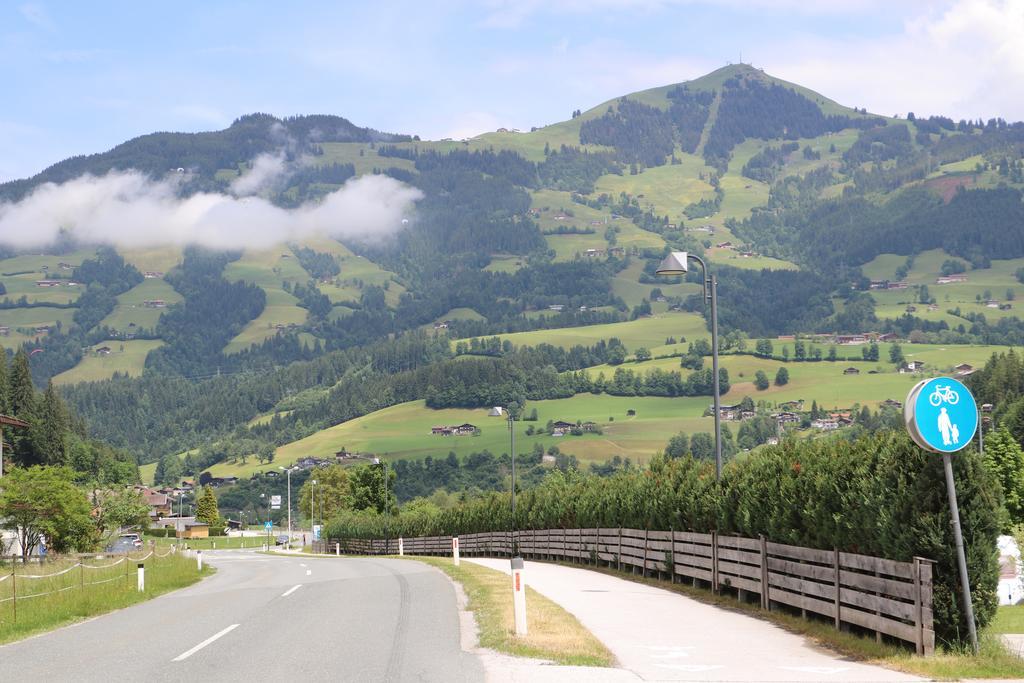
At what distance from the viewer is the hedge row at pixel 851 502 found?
14.1m

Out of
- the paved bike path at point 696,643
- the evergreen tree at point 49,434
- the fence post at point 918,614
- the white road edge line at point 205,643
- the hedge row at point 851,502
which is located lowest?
the paved bike path at point 696,643

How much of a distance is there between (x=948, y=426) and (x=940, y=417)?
0.45 ft

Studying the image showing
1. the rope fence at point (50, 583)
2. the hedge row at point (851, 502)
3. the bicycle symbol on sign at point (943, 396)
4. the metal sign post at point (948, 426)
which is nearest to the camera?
the metal sign post at point (948, 426)

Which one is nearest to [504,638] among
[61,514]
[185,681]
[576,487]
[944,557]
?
[185,681]

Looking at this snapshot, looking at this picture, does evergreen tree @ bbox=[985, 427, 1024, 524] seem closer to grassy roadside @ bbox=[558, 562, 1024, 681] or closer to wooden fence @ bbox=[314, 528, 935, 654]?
wooden fence @ bbox=[314, 528, 935, 654]

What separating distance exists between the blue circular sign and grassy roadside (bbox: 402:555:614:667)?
15.2 feet

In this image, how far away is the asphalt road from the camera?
1373 cm

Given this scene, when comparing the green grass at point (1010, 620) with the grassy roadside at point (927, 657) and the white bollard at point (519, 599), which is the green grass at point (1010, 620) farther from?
the white bollard at point (519, 599)

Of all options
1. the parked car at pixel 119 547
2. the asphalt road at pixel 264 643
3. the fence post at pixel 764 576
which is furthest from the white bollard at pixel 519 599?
the parked car at pixel 119 547

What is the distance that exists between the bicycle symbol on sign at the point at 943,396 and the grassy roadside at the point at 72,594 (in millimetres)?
14312

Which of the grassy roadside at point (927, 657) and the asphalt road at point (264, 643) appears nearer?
the grassy roadside at point (927, 657)

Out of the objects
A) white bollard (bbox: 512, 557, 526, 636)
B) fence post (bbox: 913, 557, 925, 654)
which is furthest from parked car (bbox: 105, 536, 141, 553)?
fence post (bbox: 913, 557, 925, 654)

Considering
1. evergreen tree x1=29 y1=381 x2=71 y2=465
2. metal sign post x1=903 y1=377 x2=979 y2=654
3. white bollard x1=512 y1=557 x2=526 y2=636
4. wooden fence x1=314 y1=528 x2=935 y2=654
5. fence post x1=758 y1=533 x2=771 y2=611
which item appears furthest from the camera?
evergreen tree x1=29 y1=381 x2=71 y2=465

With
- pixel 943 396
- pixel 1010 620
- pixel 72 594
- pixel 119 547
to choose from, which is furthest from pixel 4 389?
pixel 943 396
